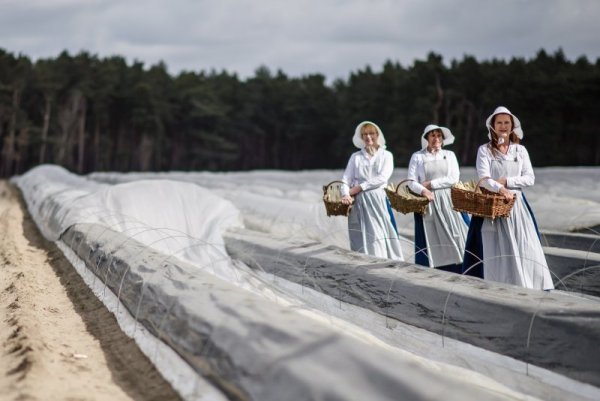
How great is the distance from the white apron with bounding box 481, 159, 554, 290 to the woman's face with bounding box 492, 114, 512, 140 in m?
0.18

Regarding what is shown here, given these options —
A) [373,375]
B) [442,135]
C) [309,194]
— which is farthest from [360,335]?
[309,194]

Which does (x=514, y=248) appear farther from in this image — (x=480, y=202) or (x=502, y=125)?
(x=502, y=125)

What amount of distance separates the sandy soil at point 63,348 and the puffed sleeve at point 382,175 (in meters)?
2.23

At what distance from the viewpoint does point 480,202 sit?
3.81 meters

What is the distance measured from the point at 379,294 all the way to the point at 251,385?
1.94 metres

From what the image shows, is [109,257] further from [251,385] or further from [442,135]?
[442,135]

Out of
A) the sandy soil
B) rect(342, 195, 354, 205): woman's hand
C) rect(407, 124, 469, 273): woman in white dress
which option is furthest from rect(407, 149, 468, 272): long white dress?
the sandy soil

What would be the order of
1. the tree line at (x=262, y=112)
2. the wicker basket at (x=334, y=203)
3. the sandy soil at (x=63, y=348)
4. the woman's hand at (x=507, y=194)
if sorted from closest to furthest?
the sandy soil at (x=63, y=348) < the woman's hand at (x=507, y=194) < the wicker basket at (x=334, y=203) < the tree line at (x=262, y=112)

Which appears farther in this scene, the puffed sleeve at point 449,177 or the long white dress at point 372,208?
the long white dress at point 372,208

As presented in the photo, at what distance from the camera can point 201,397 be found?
2.35 metres

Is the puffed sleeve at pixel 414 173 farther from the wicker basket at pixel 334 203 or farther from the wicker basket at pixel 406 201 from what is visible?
the wicker basket at pixel 334 203

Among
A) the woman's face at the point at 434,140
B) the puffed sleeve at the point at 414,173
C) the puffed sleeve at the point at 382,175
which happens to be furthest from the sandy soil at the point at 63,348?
the woman's face at the point at 434,140

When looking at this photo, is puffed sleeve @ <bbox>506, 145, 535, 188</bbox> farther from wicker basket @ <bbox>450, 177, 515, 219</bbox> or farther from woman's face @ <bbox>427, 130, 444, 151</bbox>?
woman's face @ <bbox>427, 130, 444, 151</bbox>

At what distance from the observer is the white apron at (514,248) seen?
3832 mm
